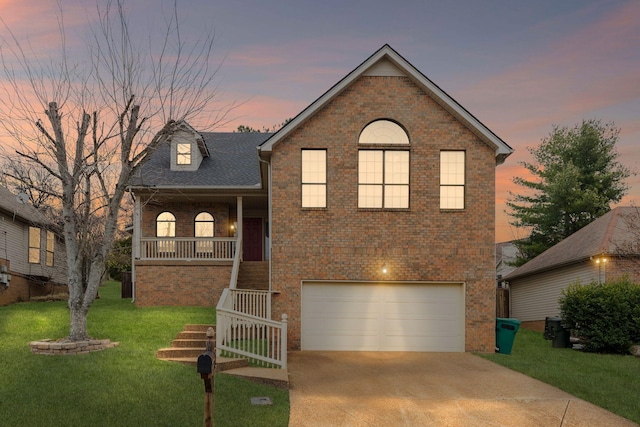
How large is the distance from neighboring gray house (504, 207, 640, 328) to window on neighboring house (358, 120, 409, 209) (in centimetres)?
903

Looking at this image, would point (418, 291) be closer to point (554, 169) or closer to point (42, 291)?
point (42, 291)

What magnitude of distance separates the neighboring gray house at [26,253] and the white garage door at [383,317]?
13125 mm

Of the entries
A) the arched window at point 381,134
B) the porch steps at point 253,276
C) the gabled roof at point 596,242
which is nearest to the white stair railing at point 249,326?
the porch steps at point 253,276

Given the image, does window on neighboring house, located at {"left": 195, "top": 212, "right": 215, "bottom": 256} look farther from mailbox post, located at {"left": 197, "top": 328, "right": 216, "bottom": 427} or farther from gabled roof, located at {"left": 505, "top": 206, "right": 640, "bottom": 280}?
mailbox post, located at {"left": 197, "top": 328, "right": 216, "bottom": 427}

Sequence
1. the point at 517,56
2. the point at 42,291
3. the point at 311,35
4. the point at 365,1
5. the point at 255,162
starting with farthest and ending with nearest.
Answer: the point at 42,291, the point at 255,162, the point at 517,56, the point at 311,35, the point at 365,1

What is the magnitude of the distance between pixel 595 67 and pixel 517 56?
3322 millimetres

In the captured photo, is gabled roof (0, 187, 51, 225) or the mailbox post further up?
gabled roof (0, 187, 51, 225)

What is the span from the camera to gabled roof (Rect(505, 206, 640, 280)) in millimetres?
22281

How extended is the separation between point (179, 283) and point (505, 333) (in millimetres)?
11269

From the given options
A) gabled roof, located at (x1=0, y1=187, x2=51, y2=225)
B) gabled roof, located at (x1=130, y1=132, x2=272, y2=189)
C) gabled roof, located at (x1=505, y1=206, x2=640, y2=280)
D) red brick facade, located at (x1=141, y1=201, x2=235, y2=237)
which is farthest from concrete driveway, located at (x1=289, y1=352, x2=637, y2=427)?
gabled roof, located at (x1=0, y1=187, x2=51, y2=225)

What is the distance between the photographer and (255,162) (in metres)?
25.9

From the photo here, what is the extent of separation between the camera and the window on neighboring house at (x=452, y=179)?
17.3 m

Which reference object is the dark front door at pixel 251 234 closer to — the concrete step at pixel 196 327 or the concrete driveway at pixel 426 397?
the concrete step at pixel 196 327

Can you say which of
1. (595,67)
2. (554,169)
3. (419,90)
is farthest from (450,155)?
(554,169)
